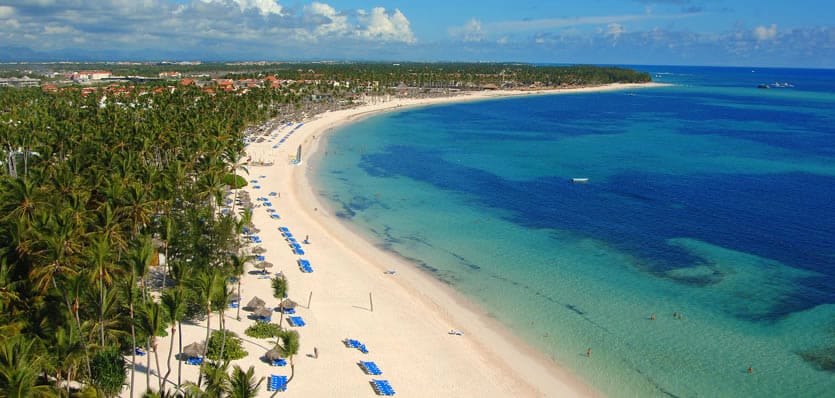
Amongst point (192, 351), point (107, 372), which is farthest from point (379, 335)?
point (107, 372)

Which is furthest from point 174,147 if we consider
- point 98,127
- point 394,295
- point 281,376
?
point 281,376

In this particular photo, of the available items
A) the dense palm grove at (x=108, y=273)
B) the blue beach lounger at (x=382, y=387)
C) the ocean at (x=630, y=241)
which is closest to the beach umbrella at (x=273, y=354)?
the dense palm grove at (x=108, y=273)

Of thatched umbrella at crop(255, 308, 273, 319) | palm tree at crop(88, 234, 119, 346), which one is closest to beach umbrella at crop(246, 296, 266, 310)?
thatched umbrella at crop(255, 308, 273, 319)

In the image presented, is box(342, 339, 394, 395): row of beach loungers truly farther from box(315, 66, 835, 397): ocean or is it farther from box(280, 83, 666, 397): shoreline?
box(315, 66, 835, 397): ocean

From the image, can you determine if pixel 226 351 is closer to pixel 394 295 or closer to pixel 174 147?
pixel 394 295

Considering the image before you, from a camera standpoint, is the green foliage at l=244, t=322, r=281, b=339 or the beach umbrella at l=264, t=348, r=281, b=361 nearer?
the beach umbrella at l=264, t=348, r=281, b=361

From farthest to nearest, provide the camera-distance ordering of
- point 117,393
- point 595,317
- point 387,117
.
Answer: point 387,117
point 595,317
point 117,393

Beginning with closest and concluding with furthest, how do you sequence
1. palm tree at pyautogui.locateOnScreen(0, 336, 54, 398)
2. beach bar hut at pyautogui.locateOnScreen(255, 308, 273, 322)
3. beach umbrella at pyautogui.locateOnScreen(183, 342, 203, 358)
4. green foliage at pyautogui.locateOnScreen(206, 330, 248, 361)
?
palm tree at pyautogui.locateOnScreen(0, 336, 54, 398) < beach umbrella at pyautogui.locateOnScreen(183, 342, 203, 358) < green foliage at pyautogui.locateOnScreen(206, 330, 248, 361) < beach bar hut at pyautogui.locateOnScreen(255, 308, 273, 322)

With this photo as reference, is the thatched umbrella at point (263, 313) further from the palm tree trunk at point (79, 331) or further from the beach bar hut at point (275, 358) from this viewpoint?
the palm tree trunk at point (79, 331)
